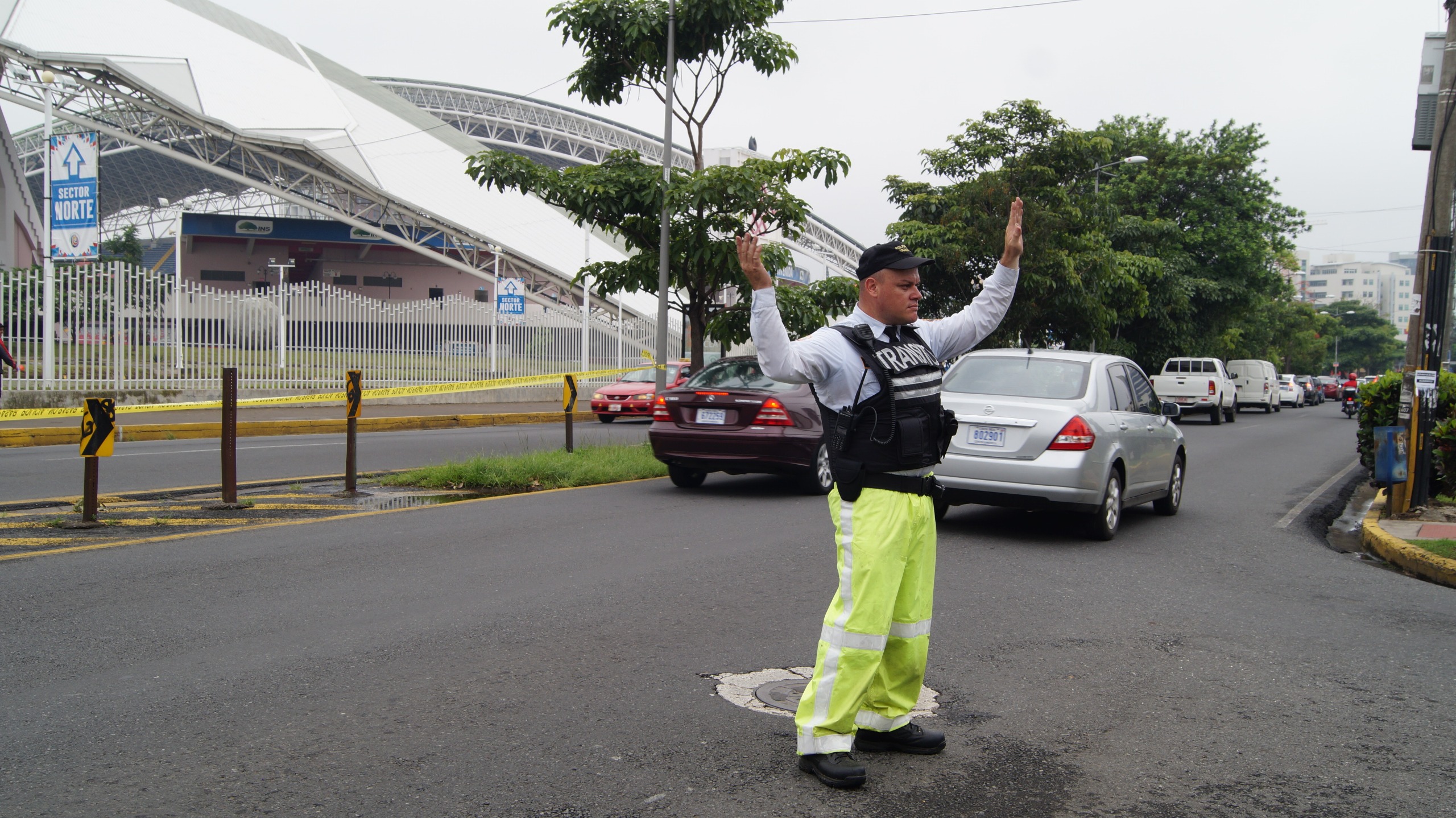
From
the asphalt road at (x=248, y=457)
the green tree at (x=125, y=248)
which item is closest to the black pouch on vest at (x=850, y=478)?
the asphalt road at (x=248, y=457)

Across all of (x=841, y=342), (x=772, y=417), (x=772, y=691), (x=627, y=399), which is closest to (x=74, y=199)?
(x=627, y=399)

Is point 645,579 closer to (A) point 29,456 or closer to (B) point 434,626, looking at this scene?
(B) point 434,626

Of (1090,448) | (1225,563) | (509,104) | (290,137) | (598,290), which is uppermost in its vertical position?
(509,104)

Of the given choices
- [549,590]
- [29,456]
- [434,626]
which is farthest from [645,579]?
[29,456]

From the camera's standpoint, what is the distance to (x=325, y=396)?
15297 mm

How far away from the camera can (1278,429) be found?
2703cm

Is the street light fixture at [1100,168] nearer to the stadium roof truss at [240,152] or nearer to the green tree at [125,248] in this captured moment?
the stadium roof truss at [240,152]

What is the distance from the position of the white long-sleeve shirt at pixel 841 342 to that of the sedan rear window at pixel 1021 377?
481cm

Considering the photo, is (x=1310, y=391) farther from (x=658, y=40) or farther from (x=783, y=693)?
(x=783, y=693)

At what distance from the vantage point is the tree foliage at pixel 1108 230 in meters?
24.7

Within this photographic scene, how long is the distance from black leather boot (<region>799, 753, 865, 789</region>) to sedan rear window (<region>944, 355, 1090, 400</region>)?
565 cm

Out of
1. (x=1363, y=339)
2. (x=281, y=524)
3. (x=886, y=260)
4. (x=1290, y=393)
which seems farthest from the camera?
(x=1363, y=339)

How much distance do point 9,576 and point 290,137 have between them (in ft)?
117

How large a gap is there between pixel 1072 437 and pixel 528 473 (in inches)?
222
